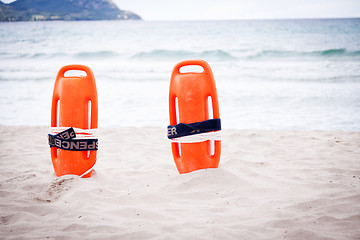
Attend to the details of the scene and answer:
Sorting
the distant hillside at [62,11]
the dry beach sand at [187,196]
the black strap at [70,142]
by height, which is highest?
the distant hillside at [62,11]

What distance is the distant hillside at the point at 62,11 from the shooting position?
49.1m

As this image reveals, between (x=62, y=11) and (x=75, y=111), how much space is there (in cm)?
7071

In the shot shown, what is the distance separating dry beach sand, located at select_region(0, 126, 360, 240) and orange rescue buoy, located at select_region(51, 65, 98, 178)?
0.13 m

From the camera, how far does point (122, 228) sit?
1881mm

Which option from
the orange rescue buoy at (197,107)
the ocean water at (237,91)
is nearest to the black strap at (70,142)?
the orange rescue buoy at (197,107)

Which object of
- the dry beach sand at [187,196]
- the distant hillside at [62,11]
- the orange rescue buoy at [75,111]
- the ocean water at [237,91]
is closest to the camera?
the dry beach sand at [187,196]

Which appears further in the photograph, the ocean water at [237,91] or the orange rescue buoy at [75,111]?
the ocean water at [237,91]

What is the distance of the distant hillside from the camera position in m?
49.1

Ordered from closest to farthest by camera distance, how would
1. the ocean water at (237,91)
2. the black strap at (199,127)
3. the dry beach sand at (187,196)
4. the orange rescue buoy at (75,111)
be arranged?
the dry beach sand at (187,196) < the black strap at (199,127) < the orange rescue buoy at (75,111) < the ocean water at (237,91)

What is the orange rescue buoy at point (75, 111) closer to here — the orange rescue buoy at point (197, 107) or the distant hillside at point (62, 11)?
the orange rescue buoy at point (197, 107)

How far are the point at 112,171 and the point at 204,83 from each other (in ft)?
4.46

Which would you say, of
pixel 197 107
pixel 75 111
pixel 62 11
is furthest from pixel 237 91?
pixel 62 11

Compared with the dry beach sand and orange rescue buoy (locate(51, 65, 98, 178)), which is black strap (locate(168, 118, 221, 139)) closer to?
the dry beach sand

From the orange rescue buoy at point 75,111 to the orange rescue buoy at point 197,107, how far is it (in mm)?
804
